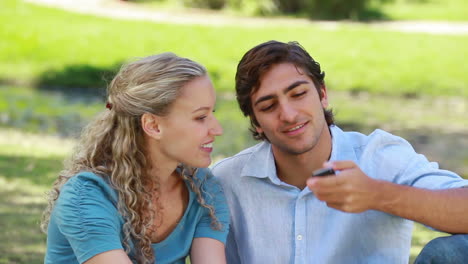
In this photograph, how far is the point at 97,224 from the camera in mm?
2906

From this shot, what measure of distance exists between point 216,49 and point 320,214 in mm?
11641

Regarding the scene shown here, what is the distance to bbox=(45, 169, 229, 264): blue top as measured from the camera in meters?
2.89

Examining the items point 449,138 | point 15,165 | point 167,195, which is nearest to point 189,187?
point 167,195

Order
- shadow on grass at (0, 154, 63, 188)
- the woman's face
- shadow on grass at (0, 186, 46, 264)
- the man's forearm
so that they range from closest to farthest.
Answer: the man's forearm
the woman's face
shadow on grass at (0, 186, 46, 264)
shadow on grass at (0, 154, 63, 188)

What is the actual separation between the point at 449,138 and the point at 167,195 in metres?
6.94

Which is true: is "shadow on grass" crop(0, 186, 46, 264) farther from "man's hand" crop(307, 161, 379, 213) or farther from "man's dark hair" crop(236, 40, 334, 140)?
"man's hand" crop(307, 161, 379, 213)

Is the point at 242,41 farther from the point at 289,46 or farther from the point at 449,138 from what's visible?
the point at 289,46

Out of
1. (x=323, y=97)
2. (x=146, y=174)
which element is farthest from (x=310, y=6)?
(x=146, y=174)

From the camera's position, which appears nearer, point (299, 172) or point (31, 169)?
point (299, 172)

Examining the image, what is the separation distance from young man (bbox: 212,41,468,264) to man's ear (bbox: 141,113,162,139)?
0.43 meters

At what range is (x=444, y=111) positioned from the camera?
11680 mm

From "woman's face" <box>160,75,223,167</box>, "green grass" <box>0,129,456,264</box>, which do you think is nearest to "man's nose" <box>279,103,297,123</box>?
"woman's face" <box>160,75,223,167</box>

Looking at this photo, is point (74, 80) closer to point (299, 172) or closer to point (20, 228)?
point (20, 228)

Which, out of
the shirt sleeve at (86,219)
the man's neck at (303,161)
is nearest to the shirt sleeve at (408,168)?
the man's neck at (303,161)
